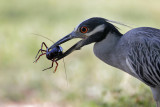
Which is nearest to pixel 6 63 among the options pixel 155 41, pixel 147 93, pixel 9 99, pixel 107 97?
pixel 9 99

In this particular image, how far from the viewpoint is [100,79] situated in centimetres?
648

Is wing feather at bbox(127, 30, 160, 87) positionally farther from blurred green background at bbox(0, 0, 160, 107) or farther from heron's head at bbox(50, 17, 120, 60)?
blurred green background at bbox(0, 0, 160, 107)

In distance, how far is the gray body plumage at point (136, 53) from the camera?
453cm

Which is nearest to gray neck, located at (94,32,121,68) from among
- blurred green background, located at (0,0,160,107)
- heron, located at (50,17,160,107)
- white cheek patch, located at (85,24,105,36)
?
heron, located at (50,17,160,107)

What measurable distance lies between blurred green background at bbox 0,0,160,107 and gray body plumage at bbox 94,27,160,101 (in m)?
0.82

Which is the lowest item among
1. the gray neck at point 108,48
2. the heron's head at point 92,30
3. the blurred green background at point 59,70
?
the blurred green background at point 59,70

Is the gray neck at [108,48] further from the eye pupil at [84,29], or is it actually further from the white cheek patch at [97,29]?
the eye pupil at [84,29]

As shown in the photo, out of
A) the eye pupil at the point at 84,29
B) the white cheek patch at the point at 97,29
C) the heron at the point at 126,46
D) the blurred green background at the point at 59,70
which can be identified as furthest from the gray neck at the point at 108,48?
the blurred green background at the point at 59,70

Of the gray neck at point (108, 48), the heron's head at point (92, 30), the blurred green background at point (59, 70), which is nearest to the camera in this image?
the heron's head at point (92, 30)

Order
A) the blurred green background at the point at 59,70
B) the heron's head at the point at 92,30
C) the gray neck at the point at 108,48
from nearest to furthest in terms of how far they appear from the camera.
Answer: the heron's head at the point at 92,30, the gray neck at the point at 108,48, the blurred green background at the point at 59,70

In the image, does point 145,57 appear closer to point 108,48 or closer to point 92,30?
point 108,48

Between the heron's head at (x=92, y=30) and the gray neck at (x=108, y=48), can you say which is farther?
the gray neck at (x=108, y=48)

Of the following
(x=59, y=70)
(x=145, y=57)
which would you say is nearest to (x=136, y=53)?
(x=145, y=57)

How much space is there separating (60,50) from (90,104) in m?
1.26
